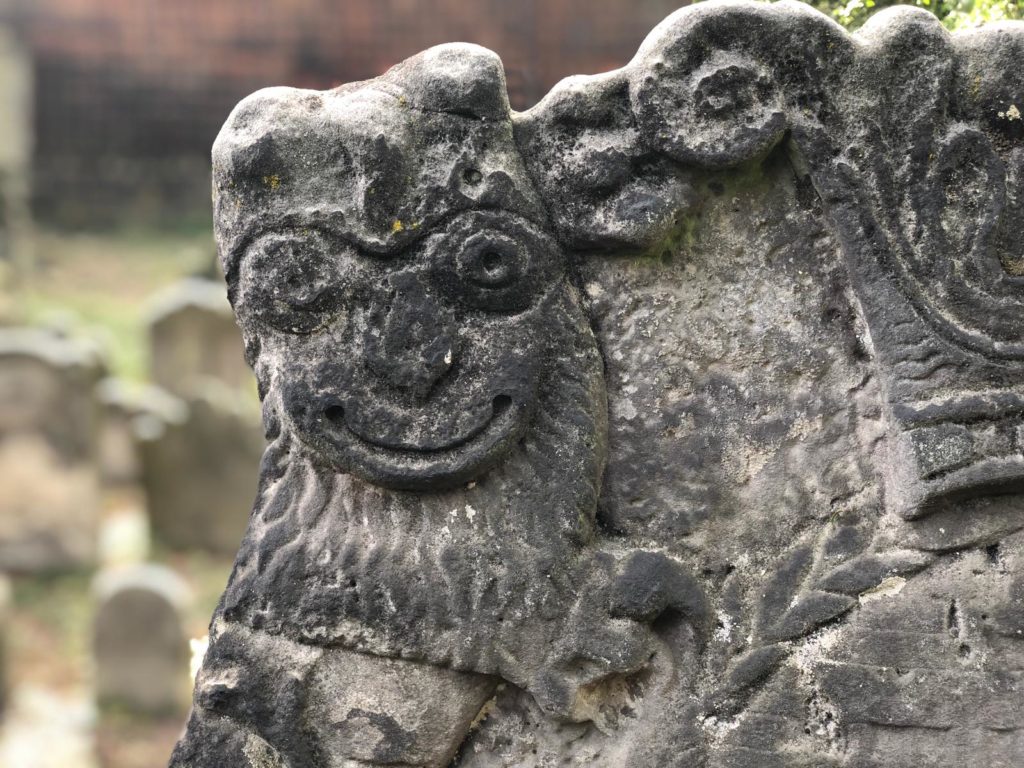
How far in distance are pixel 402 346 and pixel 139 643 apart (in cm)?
450

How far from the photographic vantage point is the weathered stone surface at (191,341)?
29.8 feet

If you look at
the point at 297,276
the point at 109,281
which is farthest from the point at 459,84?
the point at 109,281

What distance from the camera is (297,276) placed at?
1817 millimetres

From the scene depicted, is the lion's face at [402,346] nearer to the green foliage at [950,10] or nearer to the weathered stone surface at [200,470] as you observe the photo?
the green foliage at [950,10]

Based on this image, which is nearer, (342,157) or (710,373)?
(342,157)

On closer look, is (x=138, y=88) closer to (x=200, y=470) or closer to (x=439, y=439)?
(x=200, y=470)

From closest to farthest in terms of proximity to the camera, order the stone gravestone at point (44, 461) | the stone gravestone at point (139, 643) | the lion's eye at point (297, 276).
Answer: the lion's eye at point (297, 276) < the stone gravestone at point (139, 643) < the stone gravestone at point (44, 461)

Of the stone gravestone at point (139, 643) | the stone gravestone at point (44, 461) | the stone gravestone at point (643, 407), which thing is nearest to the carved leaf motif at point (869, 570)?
the stone gravestone at point (643, 407)

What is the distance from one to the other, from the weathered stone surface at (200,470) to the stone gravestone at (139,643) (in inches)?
49.7

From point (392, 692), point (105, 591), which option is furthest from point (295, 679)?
point (105, 591)

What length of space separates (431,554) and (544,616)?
0.65 feet

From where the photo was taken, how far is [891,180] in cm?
185

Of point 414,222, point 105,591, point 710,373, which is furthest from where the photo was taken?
point 105,591

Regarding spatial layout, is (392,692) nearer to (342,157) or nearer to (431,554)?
(431,554)
